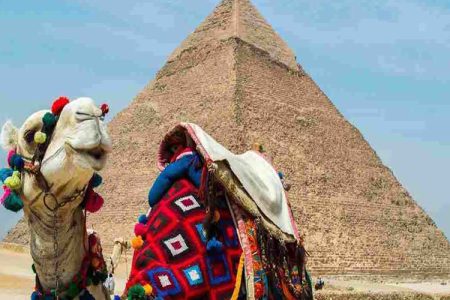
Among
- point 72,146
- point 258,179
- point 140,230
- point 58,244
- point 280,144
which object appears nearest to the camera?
point 72,146

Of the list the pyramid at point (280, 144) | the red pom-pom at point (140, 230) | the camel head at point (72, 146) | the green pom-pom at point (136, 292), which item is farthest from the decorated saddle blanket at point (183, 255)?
the pyramid at point (280, 144)

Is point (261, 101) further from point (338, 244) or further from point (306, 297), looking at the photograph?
point (306, 297)

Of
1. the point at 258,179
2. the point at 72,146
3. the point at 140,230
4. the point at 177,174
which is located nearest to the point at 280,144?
the point at 258,179

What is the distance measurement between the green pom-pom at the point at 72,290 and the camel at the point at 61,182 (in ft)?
0.08

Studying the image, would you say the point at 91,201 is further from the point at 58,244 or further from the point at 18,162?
the point at 18,162

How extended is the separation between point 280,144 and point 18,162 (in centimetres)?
5907

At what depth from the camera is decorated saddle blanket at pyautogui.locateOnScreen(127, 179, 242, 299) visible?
3.91m

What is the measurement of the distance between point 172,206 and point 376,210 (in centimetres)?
5866

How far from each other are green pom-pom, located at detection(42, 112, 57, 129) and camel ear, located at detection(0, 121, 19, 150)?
0.65 ft

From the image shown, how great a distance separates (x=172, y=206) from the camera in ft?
13.5

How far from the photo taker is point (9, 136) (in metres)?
3.56

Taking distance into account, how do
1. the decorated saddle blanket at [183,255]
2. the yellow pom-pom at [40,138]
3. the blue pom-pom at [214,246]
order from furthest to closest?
the blue pom-pom at [214,246] < the decorated saddle blanket at [183,255] < the yellow pom-pom at [40,138]

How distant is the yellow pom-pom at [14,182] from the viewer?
3.39 meters

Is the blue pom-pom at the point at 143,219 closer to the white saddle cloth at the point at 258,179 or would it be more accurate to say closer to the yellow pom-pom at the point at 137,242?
the yellow pom-pom at the point at 137,242
